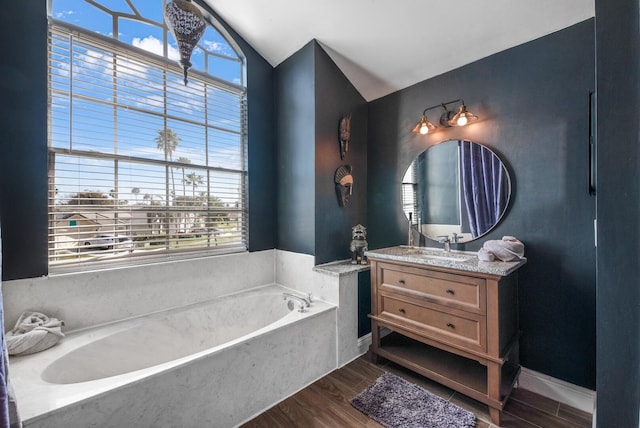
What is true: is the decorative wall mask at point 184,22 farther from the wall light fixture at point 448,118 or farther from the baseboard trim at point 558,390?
the baseboard trim at point 558,390

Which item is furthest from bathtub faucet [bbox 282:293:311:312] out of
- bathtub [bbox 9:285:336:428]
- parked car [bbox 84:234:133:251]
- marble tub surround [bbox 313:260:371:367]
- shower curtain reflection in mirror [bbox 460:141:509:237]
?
shower curtain reflection in mirror [bbox 460:141:509:237]

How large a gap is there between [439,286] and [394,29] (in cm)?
201

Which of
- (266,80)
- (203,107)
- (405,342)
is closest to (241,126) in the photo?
(203,107)

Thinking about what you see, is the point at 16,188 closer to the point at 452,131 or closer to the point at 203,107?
the point at 203,107

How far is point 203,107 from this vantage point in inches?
96.1

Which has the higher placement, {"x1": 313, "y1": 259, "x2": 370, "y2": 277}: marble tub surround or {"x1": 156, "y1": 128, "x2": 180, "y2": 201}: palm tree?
{"x1": 156, "y1": 128, "x2": 180, "y2": 201}: palm tree

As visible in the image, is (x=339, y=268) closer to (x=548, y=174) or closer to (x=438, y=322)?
(x=438, y=322)

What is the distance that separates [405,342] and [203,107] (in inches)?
111

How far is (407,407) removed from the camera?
175cm

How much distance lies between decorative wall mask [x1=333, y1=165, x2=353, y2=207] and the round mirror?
1.80ft

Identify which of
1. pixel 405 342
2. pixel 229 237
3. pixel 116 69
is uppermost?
pixel 116 69

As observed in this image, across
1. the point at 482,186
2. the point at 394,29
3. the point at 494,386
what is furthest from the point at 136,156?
the point at 494,386

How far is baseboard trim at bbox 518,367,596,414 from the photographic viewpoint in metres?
1.70

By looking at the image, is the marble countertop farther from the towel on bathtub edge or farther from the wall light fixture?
the towel on bathtub edge
